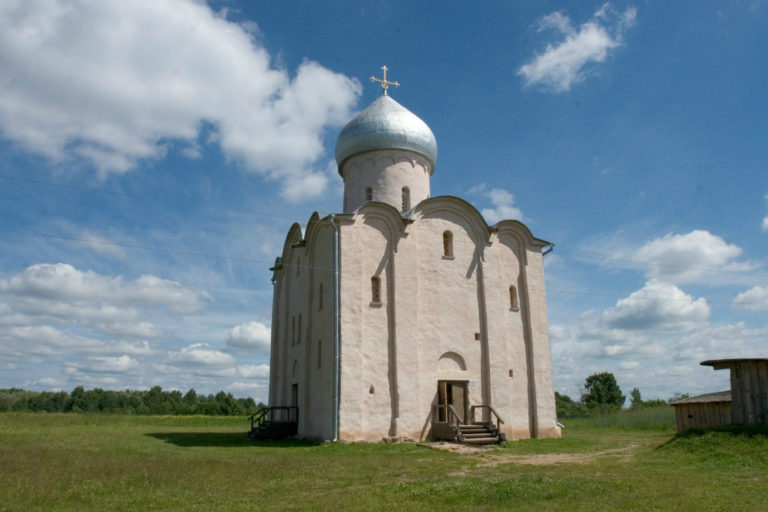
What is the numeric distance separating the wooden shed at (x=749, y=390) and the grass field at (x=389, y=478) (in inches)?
54.8

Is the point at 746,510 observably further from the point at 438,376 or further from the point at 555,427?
the point at 555,427

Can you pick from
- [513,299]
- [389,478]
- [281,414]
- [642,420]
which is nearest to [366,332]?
[281,414]

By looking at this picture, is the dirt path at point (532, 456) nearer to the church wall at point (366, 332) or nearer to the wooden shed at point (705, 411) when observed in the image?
the church wall at point (366, 332)

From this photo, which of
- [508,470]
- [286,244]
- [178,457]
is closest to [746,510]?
[508,470]

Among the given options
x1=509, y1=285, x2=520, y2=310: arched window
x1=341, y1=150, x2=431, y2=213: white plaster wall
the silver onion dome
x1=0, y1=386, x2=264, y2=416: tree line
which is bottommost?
x1=0, y1=386, x2=264, y2=416: tree line

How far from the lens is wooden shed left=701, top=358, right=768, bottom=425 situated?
12906 mm

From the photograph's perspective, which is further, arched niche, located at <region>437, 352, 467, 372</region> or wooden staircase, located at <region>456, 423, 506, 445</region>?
arched niche, located at <region>437, 352, 467, 372</region>

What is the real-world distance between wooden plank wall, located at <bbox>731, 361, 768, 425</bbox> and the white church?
667cm

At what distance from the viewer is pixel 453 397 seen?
61.8 feet

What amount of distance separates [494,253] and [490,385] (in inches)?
185

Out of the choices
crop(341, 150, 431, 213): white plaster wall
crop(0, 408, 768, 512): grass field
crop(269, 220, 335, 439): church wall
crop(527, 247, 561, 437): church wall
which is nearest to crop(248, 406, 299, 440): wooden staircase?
crop(269, 220, 335, 439): church wall

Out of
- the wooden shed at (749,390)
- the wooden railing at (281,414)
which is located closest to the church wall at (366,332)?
the wooden railing at (281,414)

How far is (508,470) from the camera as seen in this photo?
1132cm

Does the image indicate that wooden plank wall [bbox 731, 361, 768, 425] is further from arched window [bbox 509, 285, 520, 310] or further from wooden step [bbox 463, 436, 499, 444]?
arched window [bbox 509, 285, 520, 310]
